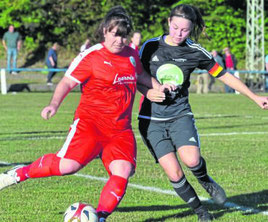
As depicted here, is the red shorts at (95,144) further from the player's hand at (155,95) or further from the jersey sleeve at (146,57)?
the jersey sleeve at (146,57)

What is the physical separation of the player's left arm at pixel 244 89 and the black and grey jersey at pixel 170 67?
33cm

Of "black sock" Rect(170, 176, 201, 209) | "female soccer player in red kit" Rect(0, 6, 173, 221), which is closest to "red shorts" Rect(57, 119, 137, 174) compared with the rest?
"female soccer player in red kit" Rect(0, 6, 173, 221)

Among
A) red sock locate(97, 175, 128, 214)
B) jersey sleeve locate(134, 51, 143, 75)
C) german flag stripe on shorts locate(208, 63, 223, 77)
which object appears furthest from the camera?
german flag stripe on shorts locate(208, 63, 223, 77)

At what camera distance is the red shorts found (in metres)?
5.77

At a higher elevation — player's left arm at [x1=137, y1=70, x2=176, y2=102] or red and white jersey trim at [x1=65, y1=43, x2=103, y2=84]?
red and white jersey trim at [x1=65, y1=43, x2=103, y2=84]

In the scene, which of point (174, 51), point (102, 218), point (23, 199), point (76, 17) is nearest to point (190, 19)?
point (174, 51)

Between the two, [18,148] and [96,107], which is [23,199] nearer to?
[96,107]

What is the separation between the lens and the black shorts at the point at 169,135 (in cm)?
639

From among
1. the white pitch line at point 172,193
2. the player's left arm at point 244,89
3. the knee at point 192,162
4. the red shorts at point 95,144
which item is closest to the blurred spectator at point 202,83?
the white pitch line at point 172,193

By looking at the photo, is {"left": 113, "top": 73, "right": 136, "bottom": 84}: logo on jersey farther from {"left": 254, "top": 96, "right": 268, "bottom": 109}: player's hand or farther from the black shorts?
{"left": 254, "top": 96, "right": 268, "bottom": 109}: player's hand

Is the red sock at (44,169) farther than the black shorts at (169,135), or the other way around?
the black shorts at (169,135)

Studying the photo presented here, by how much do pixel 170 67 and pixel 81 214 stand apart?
5.41 ft

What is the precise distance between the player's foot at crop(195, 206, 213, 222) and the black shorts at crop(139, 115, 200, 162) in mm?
548

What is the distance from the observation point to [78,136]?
5832mm
